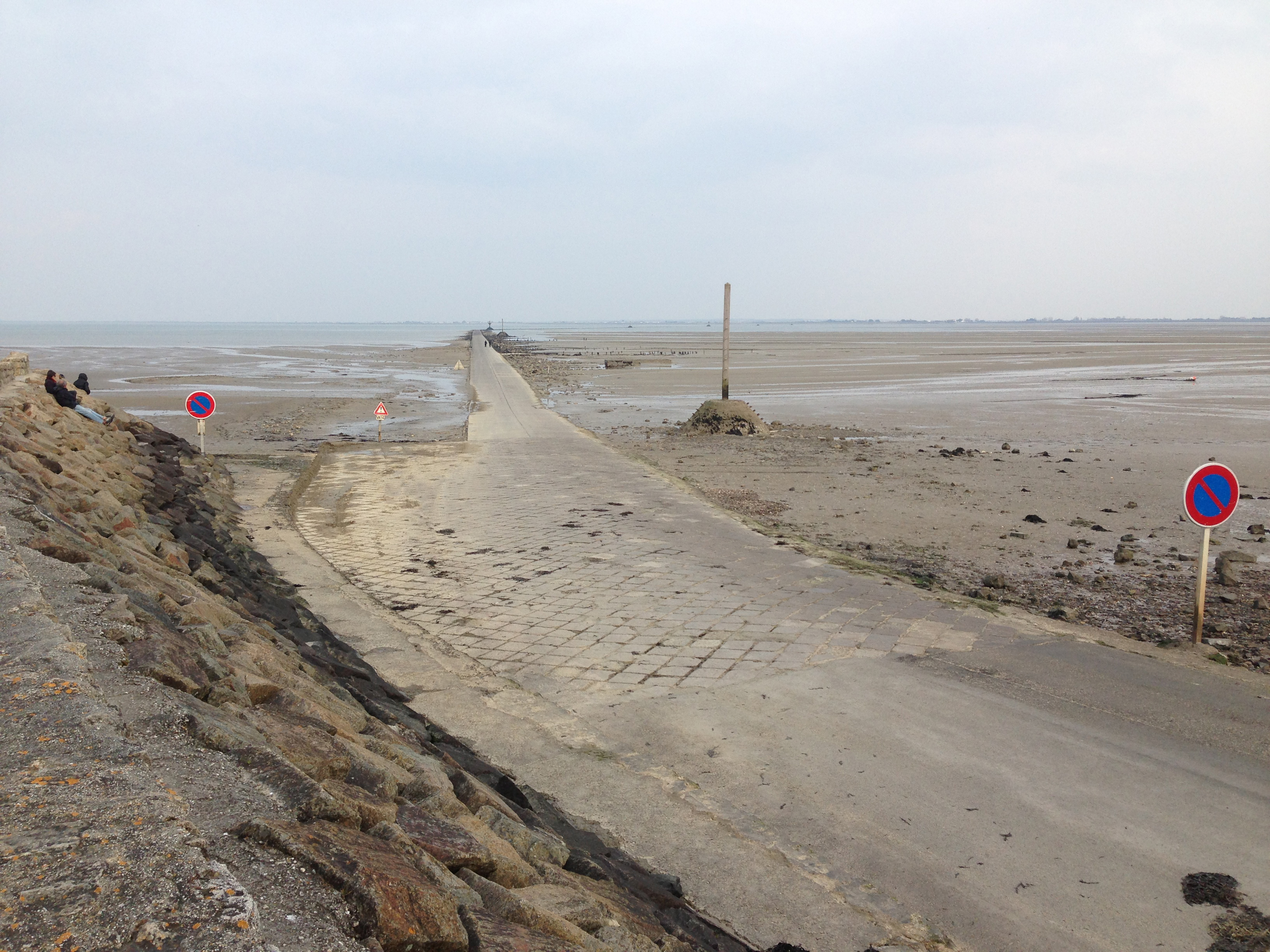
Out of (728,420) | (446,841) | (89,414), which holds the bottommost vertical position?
(446,841)

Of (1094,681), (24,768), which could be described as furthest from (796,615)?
(24,768)

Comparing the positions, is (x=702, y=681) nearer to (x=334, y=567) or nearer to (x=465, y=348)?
(x=334, y=567)

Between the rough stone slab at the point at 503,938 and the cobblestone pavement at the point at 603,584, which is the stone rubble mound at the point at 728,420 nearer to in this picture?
the cobblestone pavement at the point at 603,584

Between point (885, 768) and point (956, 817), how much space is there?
2.02ft

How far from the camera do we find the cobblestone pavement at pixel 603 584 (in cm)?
719

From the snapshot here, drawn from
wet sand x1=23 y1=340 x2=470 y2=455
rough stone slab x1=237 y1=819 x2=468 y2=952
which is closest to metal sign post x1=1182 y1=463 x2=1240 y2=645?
rough stone slab x1=237 y1=819 x2=468 y2=952

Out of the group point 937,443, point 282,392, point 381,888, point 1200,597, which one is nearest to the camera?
point 381,888

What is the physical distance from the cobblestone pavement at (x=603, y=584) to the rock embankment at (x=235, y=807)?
202 cm

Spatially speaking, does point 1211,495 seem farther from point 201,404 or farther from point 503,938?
point 201,404

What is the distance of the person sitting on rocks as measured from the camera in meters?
13.9

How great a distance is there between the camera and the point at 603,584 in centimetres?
911

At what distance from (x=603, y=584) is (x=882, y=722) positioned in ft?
12.5

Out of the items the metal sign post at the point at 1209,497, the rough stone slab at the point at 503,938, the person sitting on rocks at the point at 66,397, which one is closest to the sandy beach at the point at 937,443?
the metal sign post at the point at 1209,497

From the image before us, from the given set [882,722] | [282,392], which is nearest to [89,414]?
[882,722]
